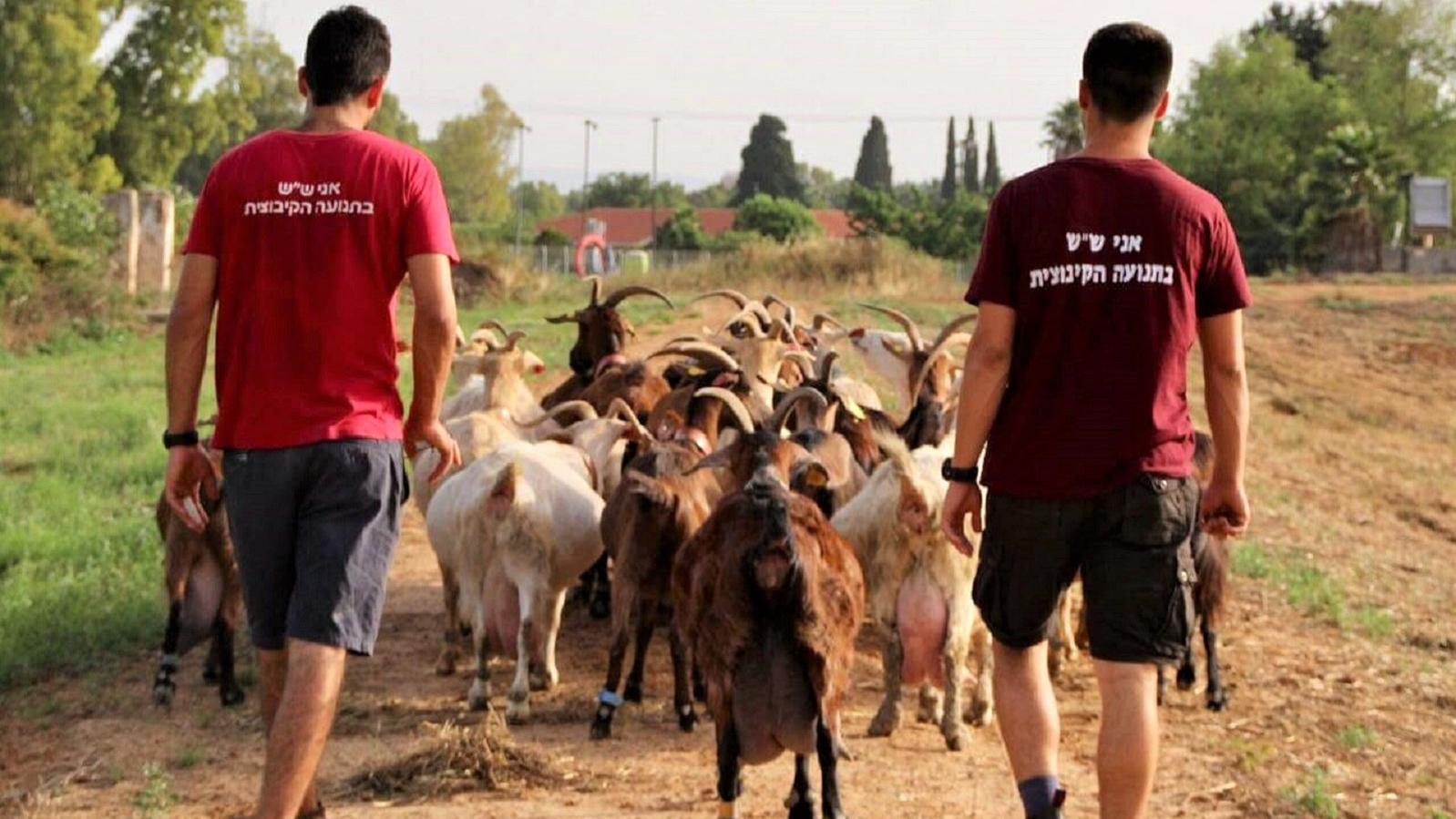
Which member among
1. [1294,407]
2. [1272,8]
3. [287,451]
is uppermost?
[1272,8]

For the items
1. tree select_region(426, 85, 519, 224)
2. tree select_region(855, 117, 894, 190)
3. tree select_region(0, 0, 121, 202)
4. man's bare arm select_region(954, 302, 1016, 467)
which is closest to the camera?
man's bare arm select_region(954, 302, 1016, 467)

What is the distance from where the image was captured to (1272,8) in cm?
7444

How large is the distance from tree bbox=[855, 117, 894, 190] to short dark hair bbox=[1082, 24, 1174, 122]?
10132cm

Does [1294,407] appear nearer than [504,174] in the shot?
Yes

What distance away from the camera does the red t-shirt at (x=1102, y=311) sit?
457 centimetres

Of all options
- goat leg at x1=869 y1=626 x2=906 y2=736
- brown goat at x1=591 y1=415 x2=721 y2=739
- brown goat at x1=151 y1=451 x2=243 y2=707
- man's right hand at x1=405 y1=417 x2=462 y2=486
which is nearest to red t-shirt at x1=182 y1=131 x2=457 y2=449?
man's right hand at x1=405 y1=417 x2=462 y2=486

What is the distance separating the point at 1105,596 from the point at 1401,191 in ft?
176

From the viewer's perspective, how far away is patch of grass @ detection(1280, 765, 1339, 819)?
22.2 ft

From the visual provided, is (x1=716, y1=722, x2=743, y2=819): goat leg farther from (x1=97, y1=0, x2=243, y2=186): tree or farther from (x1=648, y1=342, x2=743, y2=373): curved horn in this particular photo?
(x1=97, y1=0, x2=243, y2=186): tree

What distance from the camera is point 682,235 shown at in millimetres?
64062

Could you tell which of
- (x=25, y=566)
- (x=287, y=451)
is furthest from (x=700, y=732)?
(x=25, y=566)

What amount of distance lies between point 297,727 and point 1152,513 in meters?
2.19

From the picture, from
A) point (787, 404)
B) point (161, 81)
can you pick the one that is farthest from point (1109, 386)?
point (161, 81)

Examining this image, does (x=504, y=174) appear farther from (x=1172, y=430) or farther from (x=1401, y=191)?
(x=1172, y=430)
